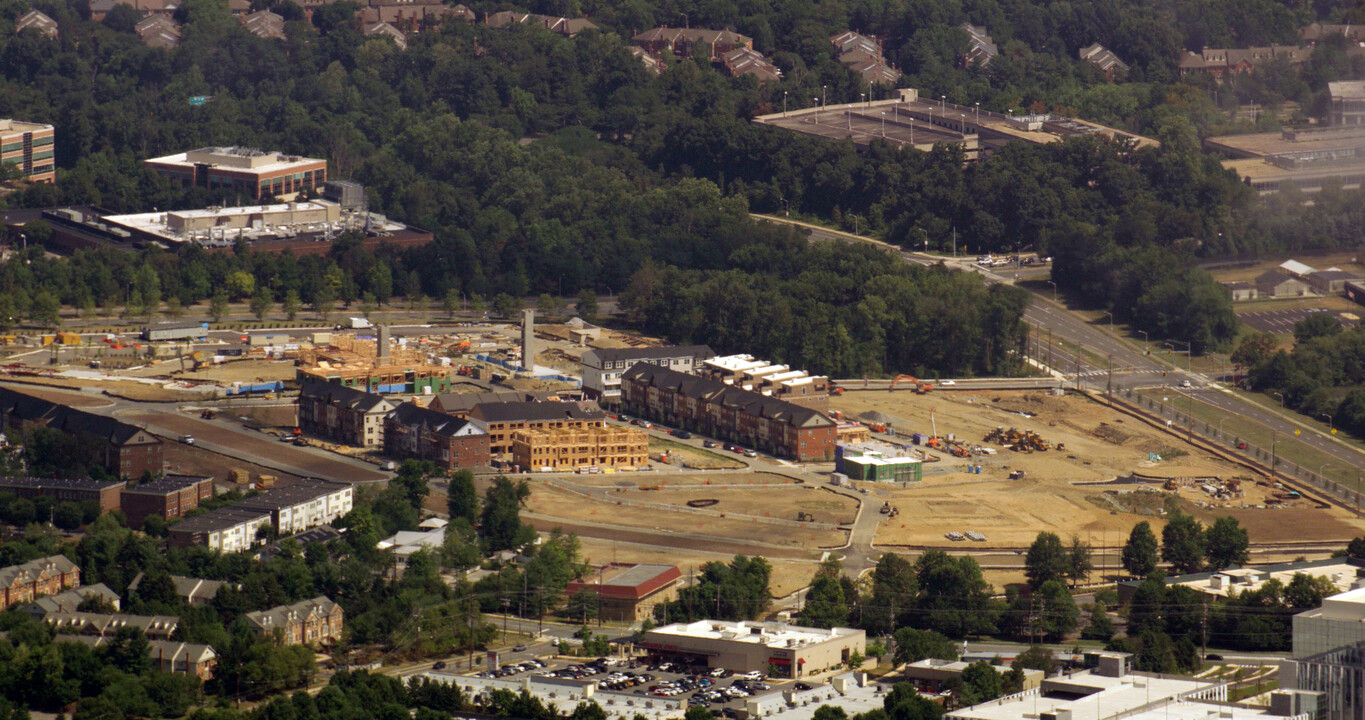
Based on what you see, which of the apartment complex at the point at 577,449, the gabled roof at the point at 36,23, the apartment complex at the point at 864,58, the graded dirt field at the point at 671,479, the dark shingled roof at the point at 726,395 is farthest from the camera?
the gabled roof at the point at 36,23

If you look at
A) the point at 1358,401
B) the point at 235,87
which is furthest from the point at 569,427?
the point at 235,87

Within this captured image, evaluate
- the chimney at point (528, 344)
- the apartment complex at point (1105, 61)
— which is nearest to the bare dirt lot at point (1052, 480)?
the chimney at point (528, 344)

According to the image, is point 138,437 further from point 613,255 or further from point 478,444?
point 613,255

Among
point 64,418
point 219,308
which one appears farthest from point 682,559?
point 219,308

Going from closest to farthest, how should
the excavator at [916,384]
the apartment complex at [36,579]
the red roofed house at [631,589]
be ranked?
the apartment complex at [36,579]
the red roofed house at [631,589]
the excavator at [916,384]

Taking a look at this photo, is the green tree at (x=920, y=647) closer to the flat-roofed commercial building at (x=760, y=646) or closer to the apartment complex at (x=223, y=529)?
the flat-roofed commercial building at (x=760, y=646)

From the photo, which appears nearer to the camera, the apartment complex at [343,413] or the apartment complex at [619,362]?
the apartment complex at [343,413]

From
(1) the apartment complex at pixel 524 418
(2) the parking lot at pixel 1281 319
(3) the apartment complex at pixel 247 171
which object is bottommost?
(1) the apartment complex at pixel 524 418

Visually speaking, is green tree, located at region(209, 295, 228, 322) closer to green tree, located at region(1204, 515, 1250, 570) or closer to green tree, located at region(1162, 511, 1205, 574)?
green tree, located at region(1162, 511, 1205, 574)
